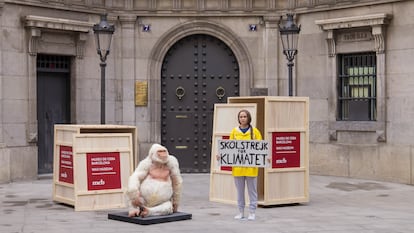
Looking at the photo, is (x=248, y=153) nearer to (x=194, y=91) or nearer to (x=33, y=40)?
(x=33, y=40)

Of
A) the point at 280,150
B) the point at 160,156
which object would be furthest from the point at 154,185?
the point at 280,150

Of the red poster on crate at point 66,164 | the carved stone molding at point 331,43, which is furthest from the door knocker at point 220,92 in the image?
the red poster on crate at point 66,164

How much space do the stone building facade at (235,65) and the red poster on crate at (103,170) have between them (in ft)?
16.2

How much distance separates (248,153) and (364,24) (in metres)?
7.11

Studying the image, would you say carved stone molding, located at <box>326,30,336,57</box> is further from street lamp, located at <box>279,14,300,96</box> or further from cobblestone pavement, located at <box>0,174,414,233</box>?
cobblestone pavement, located at <box>0,174,414,233</box>

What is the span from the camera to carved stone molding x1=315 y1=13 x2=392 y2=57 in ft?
57.7

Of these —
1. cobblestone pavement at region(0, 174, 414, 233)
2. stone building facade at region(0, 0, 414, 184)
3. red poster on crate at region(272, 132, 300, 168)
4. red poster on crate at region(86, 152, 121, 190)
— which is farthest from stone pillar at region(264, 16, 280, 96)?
red poster on crate at region(86, 152, 121, 190)

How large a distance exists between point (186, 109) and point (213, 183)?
6322mm

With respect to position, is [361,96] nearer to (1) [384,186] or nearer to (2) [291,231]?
(1) [384,186]

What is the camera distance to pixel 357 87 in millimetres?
18734

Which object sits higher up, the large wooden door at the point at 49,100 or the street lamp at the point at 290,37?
the street lamp at the point at 290,37

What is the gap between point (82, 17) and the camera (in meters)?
19.2

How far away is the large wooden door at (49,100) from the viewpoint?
61.6 ft

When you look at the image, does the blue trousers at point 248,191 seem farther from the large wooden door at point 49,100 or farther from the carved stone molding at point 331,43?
the large wooden door at point 49,100
